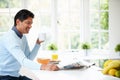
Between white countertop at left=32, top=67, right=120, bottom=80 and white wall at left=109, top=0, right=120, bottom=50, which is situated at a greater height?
white wall at left=109, top=0, right=120, bottom=50

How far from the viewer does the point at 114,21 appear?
504cm

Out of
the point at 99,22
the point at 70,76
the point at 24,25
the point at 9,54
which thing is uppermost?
the point at 24,25

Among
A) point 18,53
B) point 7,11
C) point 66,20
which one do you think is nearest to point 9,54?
point 18,53

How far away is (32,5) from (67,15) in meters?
0.65

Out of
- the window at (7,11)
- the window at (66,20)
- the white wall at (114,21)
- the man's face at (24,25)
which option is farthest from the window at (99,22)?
the man's face at (24,25)

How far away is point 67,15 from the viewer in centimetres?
507

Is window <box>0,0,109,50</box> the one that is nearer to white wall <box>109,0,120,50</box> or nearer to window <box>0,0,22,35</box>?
window <box>0,0,22,35</box>

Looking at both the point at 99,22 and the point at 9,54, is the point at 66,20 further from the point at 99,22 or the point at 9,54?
the point at 9,54

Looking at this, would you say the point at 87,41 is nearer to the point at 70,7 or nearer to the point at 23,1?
the point at 70,7

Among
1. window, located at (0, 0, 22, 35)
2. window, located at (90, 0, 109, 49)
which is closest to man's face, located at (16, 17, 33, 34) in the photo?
window, located at (0, 0, 22, 35)

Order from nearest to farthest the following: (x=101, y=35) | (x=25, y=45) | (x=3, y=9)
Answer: (x=25, y=45) → (x=3, y=9) → (x=101, y=35)

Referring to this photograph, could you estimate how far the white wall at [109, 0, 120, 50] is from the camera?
502cm

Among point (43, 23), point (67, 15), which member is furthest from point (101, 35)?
point (43, 23)

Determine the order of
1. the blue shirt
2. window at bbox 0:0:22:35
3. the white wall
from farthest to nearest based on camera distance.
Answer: the white wall → window at bbox 0:0:22:35 → the blue shirt
